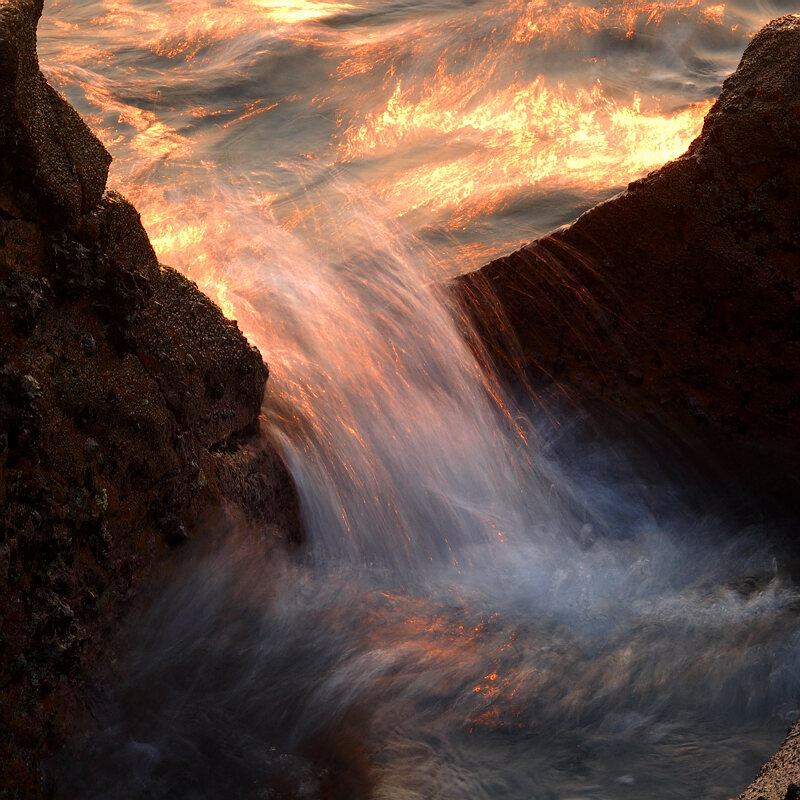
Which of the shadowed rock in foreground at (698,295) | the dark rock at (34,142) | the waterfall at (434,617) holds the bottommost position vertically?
the waterfall at (434,617)

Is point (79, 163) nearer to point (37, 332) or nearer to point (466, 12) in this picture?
point (37, 332)

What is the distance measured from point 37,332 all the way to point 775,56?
2.53m

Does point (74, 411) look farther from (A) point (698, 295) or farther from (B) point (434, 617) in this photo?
(A) point (698, 295)

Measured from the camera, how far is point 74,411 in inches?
94.2

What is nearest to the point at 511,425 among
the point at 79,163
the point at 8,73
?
the point at 79,163

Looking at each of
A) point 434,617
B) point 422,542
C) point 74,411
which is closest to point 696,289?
point 422,542

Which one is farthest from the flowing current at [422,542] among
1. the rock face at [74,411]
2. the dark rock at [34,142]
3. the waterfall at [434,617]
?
the dark rock at [34,142]

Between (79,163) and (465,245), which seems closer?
(79,163)

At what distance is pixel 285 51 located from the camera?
7.32m

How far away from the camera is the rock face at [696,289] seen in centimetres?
346

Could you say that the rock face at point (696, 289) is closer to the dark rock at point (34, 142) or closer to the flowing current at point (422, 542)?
the flowing current at point (422, 542)

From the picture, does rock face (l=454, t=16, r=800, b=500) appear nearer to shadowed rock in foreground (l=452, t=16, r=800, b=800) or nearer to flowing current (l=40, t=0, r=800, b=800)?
shadowed rock in foreground (l=452, t=16, r=800, b=800)

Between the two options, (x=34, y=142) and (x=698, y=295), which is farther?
(x=698, y=295)

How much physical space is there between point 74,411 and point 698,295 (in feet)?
7.24
